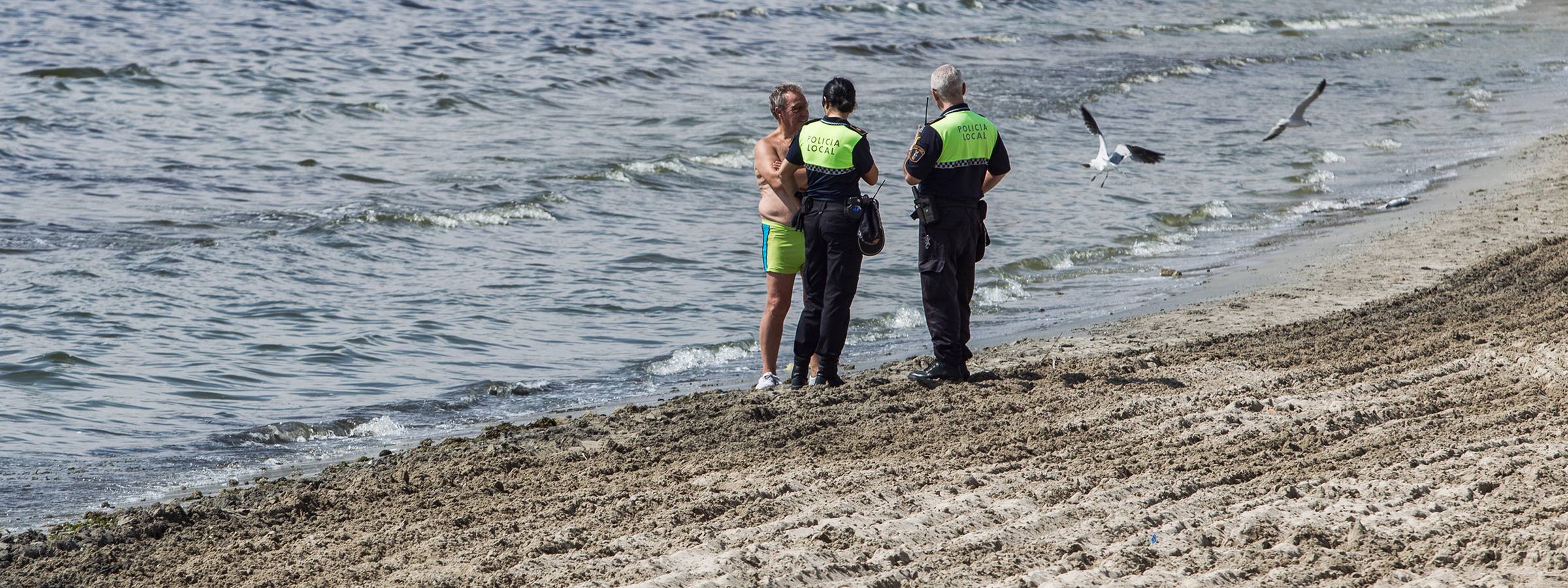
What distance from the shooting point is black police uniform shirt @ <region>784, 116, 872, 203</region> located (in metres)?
6.39

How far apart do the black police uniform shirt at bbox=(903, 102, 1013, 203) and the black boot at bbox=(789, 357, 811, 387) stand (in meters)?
1.10

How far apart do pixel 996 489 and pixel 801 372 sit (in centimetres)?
207

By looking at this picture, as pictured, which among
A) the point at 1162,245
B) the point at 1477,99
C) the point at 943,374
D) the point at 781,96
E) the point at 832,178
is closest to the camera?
the point at 832,178

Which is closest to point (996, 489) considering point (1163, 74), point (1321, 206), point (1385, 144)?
point (1321, 206)

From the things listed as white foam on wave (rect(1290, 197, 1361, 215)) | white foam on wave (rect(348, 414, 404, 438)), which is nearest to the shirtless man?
white foam on wave (rect(348, 414, 404, 438))

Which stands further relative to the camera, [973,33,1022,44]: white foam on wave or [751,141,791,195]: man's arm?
[973,33,1022,44]: white foam on wave

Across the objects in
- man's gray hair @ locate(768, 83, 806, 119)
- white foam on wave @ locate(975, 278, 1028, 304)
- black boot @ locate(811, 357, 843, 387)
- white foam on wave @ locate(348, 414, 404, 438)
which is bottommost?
white foam on wave @ locate(348, 414, 404, 438)

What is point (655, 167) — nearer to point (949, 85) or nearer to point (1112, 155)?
point (1112, 155)

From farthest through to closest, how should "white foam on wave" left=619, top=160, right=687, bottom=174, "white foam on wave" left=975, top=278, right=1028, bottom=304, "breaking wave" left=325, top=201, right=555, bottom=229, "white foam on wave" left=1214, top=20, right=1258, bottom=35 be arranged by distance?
1. "white foam on wave" left=1214, top=20, right=1258, bottom=35
2. "white foam on wave" left=619, top=160, right=687, bottom=174
3. "breaking wave" left=325, top=201, right=555, bottom=229
4. "white foam on wave" left=975, top=278, right=1028, bottom=304

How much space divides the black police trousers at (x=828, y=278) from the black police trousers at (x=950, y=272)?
345 millimetres

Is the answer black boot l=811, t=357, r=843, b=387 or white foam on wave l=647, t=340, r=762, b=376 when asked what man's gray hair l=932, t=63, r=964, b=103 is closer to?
black boot l=811, t=357, r=843, b=387

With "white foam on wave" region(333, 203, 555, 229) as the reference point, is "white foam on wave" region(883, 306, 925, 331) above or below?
above

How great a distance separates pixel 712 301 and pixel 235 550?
217 inches

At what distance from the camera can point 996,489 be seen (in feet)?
16.6
